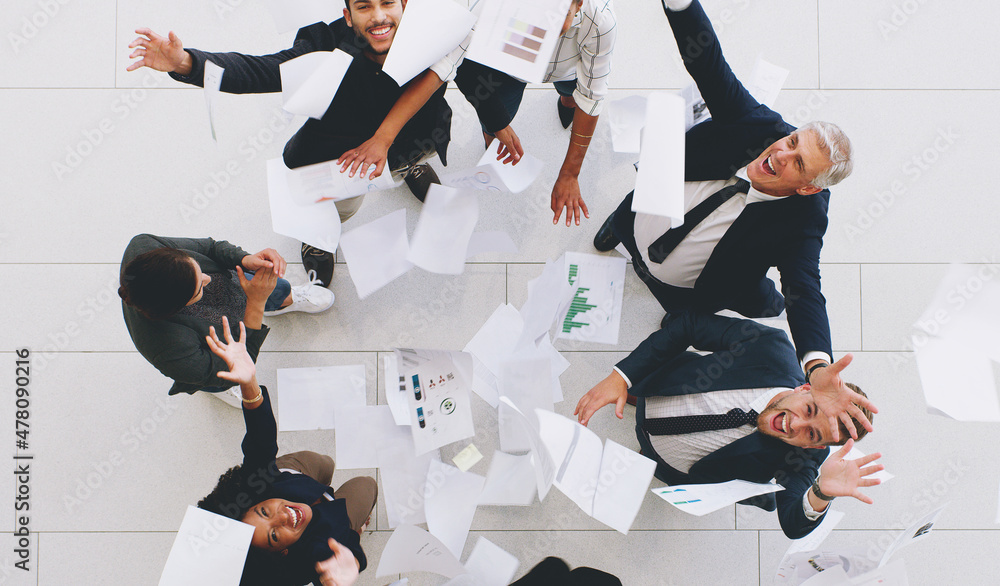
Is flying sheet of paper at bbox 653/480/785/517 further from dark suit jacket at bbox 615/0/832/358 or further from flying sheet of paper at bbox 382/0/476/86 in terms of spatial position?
flying sheet of paper at bbox 382/0/476/86

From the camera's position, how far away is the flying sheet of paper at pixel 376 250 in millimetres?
1921

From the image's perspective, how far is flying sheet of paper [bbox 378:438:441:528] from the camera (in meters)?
1.95

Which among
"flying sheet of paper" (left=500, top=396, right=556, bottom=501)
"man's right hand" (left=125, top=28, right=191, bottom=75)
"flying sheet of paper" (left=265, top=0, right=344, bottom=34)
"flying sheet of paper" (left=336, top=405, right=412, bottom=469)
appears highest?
"flying sheet of paper" (left=265, top=0, right=344, bottom=34)

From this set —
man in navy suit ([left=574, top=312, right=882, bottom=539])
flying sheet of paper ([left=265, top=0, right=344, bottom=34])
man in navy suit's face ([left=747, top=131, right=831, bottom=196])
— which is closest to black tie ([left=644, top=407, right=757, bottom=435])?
man in navy suit ([left=574, top=312, right=882, bottom=539])

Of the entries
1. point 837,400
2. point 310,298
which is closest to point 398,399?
point 310,298

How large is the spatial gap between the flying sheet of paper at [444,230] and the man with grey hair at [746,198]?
22.1 inches

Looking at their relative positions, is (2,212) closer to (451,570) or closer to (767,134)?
(451,570)

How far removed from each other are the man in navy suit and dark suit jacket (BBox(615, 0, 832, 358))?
0.35 ft

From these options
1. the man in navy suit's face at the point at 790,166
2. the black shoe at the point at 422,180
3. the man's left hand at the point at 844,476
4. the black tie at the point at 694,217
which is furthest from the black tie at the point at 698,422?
the black shoe at the point at 422,180

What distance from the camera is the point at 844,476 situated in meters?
1.47

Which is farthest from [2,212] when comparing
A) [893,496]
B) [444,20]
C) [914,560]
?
[914,560]

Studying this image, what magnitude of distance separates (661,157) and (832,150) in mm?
390

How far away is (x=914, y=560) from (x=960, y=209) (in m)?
1.26

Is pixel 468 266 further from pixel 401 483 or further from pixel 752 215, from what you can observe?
pixel 752 215
